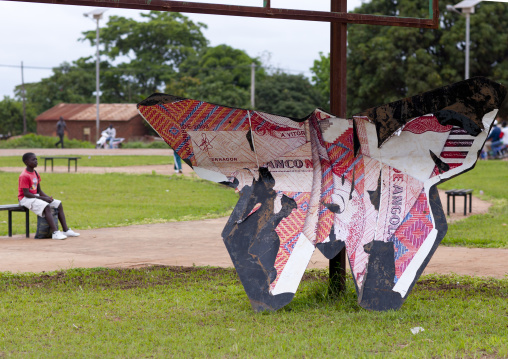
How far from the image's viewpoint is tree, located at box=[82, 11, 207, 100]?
194 ft

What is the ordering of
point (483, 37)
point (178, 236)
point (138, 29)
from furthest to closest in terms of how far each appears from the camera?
point (138, 29) < point (483, 37) < point (178, 236)

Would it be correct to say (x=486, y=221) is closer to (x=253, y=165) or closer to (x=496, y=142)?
(x=253, y=165)

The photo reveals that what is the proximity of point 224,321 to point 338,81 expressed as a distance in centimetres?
258

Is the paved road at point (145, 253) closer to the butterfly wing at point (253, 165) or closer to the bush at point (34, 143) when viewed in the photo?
the butterfly wing at point (253, 165)

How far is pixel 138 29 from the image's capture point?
58906mm

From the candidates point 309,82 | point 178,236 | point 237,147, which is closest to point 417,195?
point 237,147

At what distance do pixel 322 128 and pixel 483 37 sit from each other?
106ft

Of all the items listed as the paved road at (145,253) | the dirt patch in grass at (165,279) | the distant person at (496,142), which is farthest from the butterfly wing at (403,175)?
the distant person at (496,142)

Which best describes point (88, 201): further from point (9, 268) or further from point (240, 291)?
point (240, 291)

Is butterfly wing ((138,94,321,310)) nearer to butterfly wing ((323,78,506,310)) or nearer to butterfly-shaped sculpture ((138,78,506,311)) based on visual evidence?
butterfly-shaped sculpture ((138,78,506,311))

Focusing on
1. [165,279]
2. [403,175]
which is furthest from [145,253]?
[403,175]

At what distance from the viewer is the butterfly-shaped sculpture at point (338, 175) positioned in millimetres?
6203

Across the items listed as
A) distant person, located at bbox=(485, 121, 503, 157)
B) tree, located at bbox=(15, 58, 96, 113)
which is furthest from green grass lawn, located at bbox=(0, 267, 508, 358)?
tree, located at bbox=(15, 58, 96, 113)

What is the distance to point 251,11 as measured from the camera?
6516 millimetres
